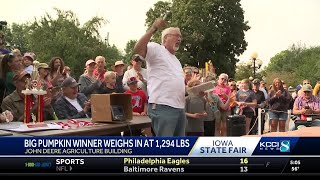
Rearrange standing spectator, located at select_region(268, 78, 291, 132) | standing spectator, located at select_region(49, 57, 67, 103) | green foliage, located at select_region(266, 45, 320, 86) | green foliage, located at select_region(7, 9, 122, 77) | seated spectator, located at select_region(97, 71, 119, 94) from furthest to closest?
green foliage, located at select_region(266, 45, 320, 86)
green foliage, located at select_region(7, 9, 122, 77)
standing spectator, located at select_region(268, 78, 291, 132)
standing spectator, located at select_region(49, 57, 67, 103)
seated spectator, located at select_region(97, 71, 119, 94)

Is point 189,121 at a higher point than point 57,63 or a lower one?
lower

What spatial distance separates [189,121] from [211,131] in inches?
35.2

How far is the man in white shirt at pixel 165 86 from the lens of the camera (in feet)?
10.9

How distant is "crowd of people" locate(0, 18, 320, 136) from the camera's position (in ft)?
11.0

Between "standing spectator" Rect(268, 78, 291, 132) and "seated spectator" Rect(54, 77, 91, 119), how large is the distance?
4.34 m

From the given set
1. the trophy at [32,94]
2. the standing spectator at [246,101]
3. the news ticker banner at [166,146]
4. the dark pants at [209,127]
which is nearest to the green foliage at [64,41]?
the standing spectator at [246,101]

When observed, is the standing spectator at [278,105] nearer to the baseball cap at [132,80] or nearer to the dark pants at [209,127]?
the dark pants at [209,127]

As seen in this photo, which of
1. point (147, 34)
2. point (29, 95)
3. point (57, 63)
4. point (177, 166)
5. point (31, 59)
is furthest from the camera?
point (31, 59)

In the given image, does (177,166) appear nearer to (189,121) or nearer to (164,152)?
(164,152)

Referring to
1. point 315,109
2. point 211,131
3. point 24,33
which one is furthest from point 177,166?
point 24,33

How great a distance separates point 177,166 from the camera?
5.96 ft

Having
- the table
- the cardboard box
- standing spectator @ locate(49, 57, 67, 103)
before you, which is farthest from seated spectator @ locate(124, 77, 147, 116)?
the cardboard box

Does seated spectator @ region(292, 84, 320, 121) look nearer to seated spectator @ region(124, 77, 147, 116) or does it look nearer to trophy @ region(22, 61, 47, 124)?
seated spectator @ region(124, 77, 147, 116)

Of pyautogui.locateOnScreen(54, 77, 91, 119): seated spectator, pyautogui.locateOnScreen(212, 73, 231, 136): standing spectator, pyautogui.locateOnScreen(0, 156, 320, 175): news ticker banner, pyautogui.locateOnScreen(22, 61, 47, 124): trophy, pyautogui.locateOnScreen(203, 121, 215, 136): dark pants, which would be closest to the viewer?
pyautogui.locateOnScreen(0, 156, 320, 175): news ticker banner
